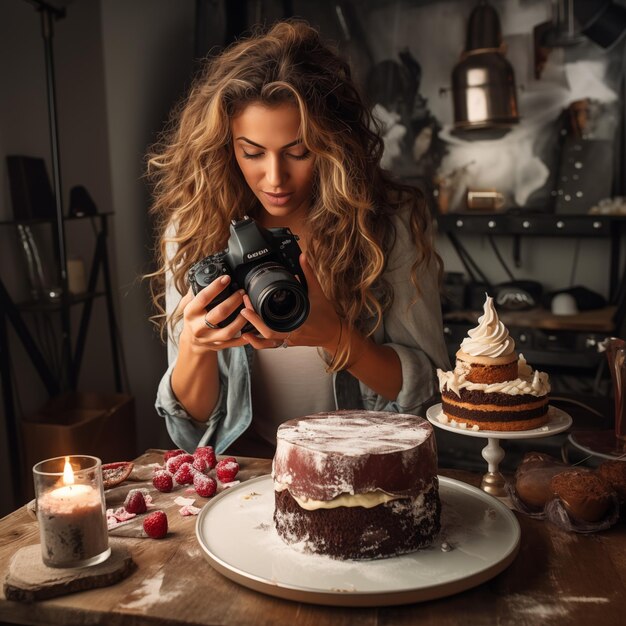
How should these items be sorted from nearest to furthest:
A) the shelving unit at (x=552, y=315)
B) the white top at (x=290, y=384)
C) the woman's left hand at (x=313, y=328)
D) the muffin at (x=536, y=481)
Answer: the muffin at (x=536, y=481), the woman's left hand at (x=313, y=328), the white top at (x=290, y=384), the shelving unit at (x=552, y=315)

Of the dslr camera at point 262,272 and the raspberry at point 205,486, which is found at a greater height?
the dslr camera at point 262,272

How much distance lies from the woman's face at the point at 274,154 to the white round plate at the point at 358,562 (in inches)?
24.2

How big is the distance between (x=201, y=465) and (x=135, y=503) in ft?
0.59

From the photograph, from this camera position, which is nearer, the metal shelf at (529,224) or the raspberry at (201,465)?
the raspberry at (201,465)

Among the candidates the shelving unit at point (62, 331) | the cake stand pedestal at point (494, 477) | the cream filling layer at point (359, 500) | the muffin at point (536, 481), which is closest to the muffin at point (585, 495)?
the muffin at point (536, 481)

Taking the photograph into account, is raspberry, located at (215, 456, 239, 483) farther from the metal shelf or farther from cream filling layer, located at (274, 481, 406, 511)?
the metal shelf

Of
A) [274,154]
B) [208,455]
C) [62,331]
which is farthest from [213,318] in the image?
[62,331]

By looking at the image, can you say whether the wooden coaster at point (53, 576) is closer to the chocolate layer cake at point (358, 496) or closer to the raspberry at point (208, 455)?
the chocolate layer cake at point (358, 496)

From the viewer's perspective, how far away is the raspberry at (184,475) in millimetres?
1192

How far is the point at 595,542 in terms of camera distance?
98 cm

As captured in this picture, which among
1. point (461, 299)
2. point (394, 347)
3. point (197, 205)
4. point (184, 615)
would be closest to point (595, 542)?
point (184, 615)

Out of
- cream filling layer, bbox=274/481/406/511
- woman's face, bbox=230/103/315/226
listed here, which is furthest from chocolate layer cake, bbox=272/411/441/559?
woman's face, bbox=230/103/315/226

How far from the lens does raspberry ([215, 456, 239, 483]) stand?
120 cm

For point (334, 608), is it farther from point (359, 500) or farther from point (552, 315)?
point (552, 315)
